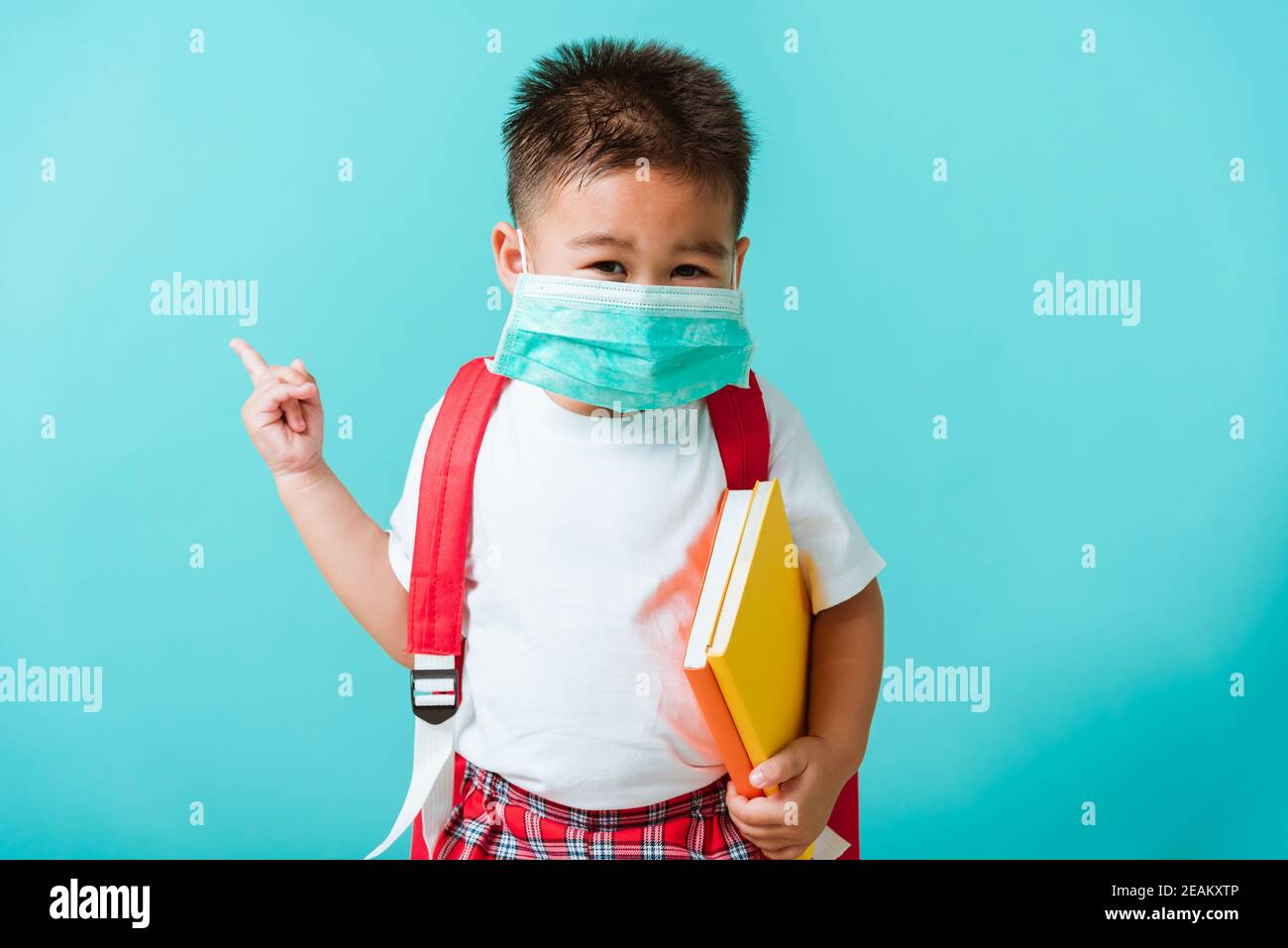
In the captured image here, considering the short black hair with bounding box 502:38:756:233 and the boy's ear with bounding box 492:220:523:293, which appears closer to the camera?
the short black hair with bounding box 502:38:756:233

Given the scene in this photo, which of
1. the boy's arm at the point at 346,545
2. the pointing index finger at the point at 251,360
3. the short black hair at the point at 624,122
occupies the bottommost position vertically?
the boy's arm at the point at 346,545

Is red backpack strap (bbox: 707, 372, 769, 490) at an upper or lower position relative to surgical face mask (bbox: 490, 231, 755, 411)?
lower

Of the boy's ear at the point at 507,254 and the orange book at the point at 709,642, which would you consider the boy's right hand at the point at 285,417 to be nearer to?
the boy's ear at the point at 507,254

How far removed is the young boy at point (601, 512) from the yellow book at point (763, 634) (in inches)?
1.4

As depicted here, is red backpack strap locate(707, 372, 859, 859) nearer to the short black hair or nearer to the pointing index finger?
the short black hair

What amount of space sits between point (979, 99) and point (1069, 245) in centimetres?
29

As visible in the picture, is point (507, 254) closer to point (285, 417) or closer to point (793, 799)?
point (285, 417)

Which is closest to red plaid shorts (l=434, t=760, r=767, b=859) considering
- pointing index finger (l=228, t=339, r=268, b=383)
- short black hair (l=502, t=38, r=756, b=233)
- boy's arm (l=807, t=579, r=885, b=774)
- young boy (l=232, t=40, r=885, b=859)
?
young boy (l=232, t=40, r=885, b=859)

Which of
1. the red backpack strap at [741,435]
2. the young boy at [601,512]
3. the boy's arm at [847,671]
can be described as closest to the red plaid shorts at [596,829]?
the young boy at [601,512]

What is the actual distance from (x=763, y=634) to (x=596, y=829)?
27cm

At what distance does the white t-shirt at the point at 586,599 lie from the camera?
1.20m

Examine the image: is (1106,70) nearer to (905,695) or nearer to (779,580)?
(905,695)

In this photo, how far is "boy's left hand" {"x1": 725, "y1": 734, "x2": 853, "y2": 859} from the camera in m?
1.19

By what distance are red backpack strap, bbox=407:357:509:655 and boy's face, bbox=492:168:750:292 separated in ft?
0.70
